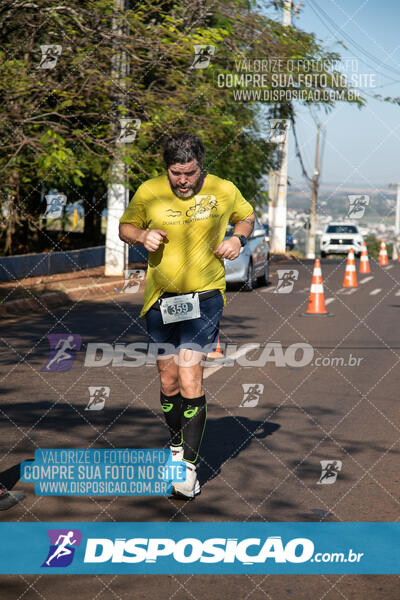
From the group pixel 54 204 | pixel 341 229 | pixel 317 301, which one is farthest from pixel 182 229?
pixel 341 229

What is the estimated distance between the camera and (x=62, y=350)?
11.0 m

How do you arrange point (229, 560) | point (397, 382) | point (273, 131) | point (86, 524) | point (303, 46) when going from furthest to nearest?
point (273, 131) < point (303, 46) < point (397, 382) < point (86, 524) < point (229, 560)

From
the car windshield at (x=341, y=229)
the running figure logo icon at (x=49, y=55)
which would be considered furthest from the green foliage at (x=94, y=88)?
the car windshield at (x=341, y=229)

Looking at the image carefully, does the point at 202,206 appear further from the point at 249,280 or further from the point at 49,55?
the point at 249,280

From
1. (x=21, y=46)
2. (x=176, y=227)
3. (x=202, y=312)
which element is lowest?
(x=202, y=312)

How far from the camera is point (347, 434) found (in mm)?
6859

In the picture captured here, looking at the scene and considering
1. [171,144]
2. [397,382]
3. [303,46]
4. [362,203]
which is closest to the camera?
[171,144]

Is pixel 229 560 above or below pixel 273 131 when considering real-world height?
below

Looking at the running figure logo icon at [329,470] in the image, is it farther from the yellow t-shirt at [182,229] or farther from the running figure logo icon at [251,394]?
the running figure logo icon at [251,394]

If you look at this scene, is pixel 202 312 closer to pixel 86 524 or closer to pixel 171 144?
pixel 171 144

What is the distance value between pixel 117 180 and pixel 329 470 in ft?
48.7

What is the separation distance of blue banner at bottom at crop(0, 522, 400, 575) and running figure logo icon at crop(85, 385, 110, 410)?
3.03 meters

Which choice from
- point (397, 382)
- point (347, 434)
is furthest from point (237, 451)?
point (397, 382)

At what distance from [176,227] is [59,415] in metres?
2.73
